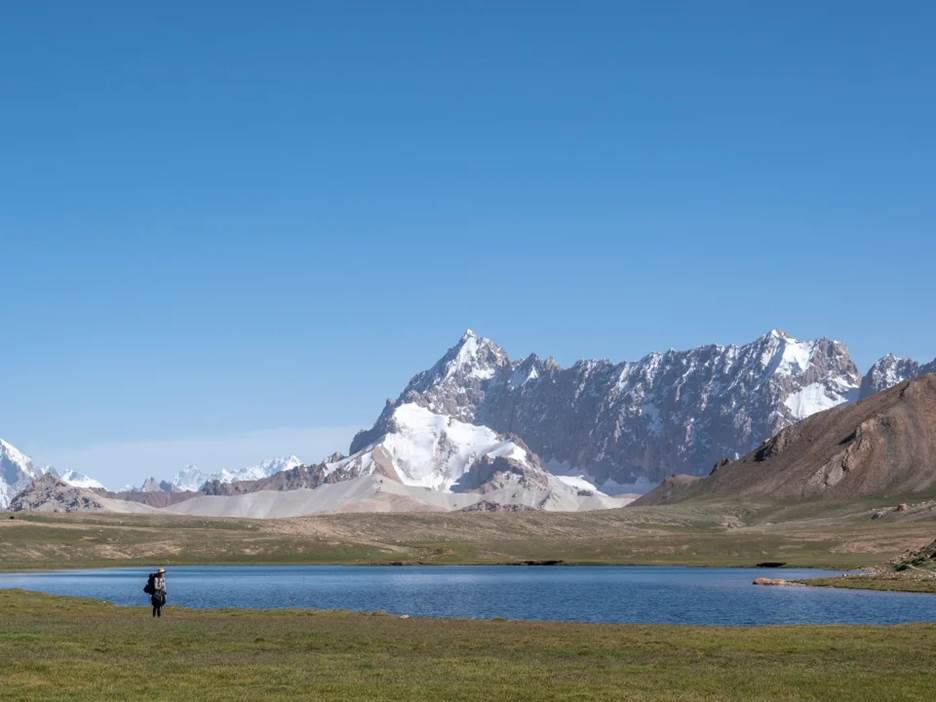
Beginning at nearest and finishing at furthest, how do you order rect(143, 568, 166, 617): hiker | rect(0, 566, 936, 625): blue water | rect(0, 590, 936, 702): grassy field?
1. rect(0, 590, 936, 702): grassy field
2. rect(143, 568, 166, 617): hiker
3. rect(0, 566, 936, 625): blue water

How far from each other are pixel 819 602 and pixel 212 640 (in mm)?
68451

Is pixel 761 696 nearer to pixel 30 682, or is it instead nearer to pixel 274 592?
pixel 30 682

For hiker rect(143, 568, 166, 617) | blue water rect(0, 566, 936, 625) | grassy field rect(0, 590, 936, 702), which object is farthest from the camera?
blue water rect(0, 566, 936, 625)

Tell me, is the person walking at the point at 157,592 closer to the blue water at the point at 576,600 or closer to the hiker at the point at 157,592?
the hiker at the point at 157,592

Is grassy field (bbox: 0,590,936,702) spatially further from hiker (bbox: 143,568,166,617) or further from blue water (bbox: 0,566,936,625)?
blue water (bbox: 0,566,936,625)

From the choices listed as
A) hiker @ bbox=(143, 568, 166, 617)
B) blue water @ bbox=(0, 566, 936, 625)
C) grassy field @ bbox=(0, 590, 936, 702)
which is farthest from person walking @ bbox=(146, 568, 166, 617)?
blue water @ bbox=(0, 566, 936, 625)

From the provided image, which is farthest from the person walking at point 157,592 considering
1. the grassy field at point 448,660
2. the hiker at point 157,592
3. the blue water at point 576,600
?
the blue water at point 576,600

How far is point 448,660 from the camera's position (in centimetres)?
5741

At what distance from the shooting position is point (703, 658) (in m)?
59.5

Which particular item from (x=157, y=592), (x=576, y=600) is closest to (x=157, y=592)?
(x=157, y=592)

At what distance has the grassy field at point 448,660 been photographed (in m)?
46.5

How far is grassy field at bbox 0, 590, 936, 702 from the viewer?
46.5 meters

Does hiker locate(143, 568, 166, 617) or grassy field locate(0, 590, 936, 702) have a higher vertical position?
hiker locate(143, 568, 166, 617)

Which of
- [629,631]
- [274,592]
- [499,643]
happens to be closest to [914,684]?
[499,643]
